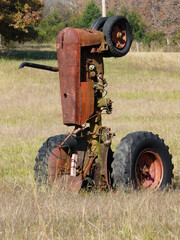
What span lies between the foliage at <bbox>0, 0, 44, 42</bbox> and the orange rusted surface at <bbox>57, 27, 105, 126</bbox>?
2962 centimetres

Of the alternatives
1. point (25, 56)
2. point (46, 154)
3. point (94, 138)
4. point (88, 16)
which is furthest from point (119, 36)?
point (88, 16)

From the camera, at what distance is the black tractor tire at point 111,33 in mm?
7555

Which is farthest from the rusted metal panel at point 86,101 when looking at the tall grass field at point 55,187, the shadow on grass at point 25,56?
the shadow on grass at point 25,56

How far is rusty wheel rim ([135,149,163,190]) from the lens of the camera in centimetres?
742

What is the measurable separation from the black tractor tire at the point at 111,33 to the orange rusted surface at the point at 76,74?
0.47 ft

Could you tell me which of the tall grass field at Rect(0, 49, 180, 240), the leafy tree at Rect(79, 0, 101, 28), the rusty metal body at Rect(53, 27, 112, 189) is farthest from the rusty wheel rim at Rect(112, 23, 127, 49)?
the leafy tree at Rect(79, 0, 101, 28)

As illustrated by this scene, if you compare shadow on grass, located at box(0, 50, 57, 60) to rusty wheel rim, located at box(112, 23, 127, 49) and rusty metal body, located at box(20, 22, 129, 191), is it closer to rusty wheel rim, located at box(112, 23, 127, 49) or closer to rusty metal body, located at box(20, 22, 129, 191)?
→ rusty wheel rim, located at box(112, 23, 127, 49)

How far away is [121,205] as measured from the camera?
20.1 ft

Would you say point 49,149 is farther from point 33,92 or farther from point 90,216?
point 33,92

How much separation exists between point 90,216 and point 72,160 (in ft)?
6.66

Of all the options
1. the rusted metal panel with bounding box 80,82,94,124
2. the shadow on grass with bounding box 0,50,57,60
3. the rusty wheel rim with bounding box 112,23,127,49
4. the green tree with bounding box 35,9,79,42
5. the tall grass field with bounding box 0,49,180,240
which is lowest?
the green tree with bounding box 35,9,79,42

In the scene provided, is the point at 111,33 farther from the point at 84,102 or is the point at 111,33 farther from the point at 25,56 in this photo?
the point at 25,56

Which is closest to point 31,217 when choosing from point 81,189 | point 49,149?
point 81,189

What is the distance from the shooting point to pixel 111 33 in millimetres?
7613
